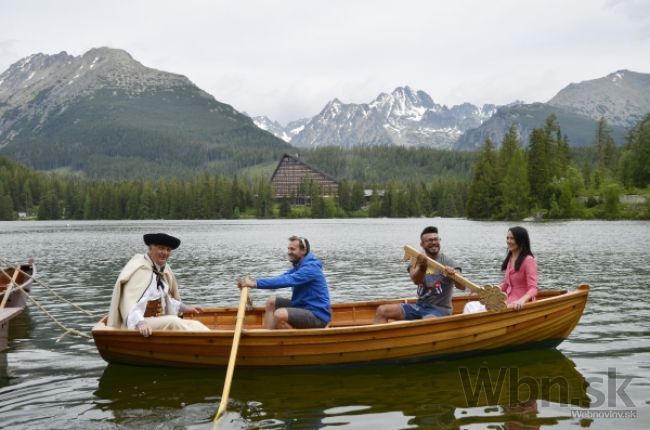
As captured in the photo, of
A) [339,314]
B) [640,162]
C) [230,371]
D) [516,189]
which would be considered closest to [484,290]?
[339,314]

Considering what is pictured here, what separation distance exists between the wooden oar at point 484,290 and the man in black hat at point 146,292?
5047 millimetres

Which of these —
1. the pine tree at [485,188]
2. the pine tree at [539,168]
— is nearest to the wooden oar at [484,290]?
the pine tree at [539,168]

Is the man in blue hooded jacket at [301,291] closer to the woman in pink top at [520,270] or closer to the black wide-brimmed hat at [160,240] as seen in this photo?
the black wide-brimmed hat at [160,240]

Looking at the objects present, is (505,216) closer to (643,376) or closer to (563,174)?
(563,174)

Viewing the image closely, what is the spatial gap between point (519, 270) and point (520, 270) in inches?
1.1

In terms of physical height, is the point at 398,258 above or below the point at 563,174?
below

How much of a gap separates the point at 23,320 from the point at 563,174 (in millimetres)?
120782

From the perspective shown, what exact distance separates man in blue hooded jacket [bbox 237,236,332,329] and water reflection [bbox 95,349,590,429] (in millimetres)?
1100

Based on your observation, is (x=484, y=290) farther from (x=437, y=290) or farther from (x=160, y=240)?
(x=160, y=240)

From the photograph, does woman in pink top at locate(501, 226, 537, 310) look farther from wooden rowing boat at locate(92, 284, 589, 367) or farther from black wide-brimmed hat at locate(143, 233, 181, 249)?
black wide-brimmed hat at locate(143, 233, 181, 249)

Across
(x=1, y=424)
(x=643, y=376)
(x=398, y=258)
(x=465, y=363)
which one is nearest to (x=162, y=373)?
(x=1, y=424)

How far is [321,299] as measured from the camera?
1395 centimetres

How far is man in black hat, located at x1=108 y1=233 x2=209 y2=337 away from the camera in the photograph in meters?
13.2

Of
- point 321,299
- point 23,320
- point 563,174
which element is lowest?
point 23,320
